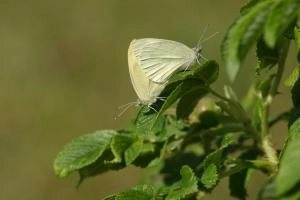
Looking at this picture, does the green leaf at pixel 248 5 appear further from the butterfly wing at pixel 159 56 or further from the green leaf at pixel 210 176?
the butterfly wing at pixel 159 56

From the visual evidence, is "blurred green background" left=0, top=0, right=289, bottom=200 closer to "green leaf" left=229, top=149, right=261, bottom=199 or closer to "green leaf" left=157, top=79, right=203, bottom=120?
"green leaf" left=229, top=149, right=261, bottom=199

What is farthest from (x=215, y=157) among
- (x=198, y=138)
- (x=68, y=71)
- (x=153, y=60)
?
(x=68, y=71)

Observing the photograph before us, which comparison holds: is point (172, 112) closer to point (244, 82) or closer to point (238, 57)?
point (238, 57)

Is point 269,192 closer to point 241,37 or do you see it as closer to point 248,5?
point 248,5

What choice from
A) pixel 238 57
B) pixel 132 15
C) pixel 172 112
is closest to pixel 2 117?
pixel 132 15

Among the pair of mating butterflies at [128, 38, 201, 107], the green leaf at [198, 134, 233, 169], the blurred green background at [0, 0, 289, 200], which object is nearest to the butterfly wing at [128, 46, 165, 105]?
the pair of mating butterflies at [128, 38, 201, 107]
